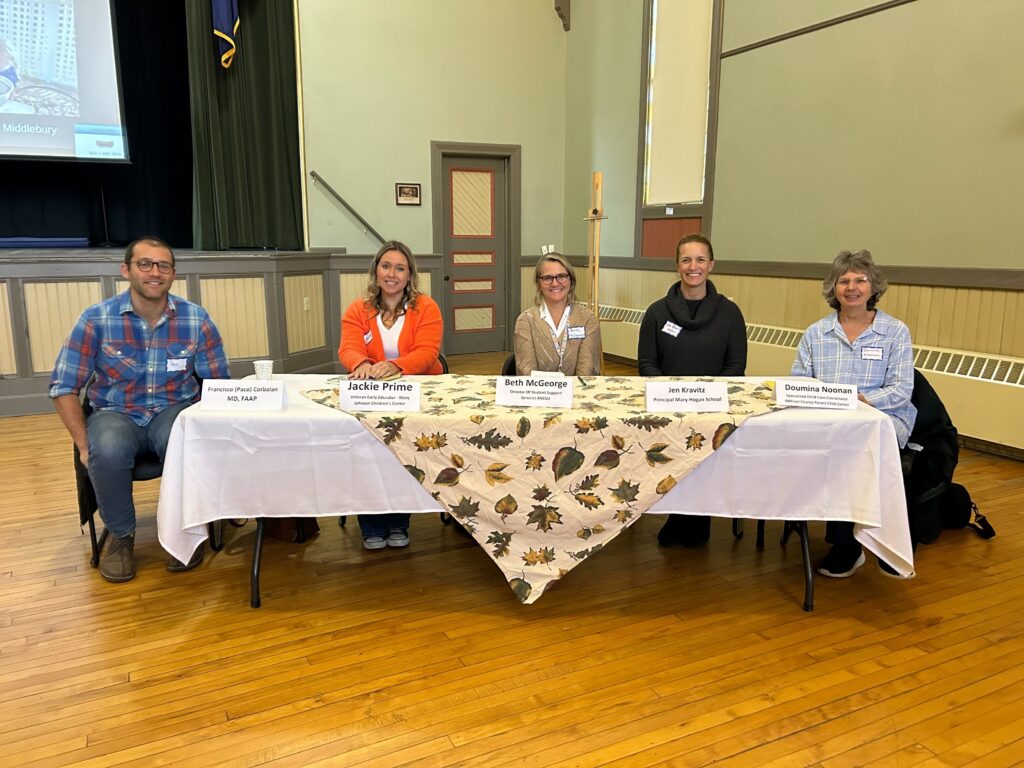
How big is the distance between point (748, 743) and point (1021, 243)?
130 inches

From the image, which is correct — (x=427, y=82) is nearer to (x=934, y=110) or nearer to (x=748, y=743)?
(x=934, y=110)

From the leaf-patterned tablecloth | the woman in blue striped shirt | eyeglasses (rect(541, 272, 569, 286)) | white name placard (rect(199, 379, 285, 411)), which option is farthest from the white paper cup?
the woman in blue striped shirt

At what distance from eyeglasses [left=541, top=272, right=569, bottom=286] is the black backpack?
5.61 ft

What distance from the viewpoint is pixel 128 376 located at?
2.48 m

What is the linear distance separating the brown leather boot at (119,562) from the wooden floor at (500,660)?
0.05 metres

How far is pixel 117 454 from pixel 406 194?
4.79 m

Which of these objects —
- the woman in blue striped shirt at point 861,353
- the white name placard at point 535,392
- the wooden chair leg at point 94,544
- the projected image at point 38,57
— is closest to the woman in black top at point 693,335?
the woman in blue striped shirt at point 861,353

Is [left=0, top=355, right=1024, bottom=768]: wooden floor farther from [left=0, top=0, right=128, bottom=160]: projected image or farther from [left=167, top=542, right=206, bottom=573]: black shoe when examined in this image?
[left=0, top=0, right=128, bottom=160]: projected image

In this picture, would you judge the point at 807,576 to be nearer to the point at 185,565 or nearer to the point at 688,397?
the point at 688,397

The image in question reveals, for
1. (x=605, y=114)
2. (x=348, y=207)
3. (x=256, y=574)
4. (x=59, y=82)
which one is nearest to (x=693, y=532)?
(x=256, y=574)

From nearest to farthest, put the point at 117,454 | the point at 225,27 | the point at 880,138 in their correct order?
the point at 117,454
the point at 880,138
the point at 225,27

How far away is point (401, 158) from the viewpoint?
21.6 ft

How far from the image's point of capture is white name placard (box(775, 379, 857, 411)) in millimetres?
2092

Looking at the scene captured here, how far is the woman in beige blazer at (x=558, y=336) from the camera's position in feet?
9.05
